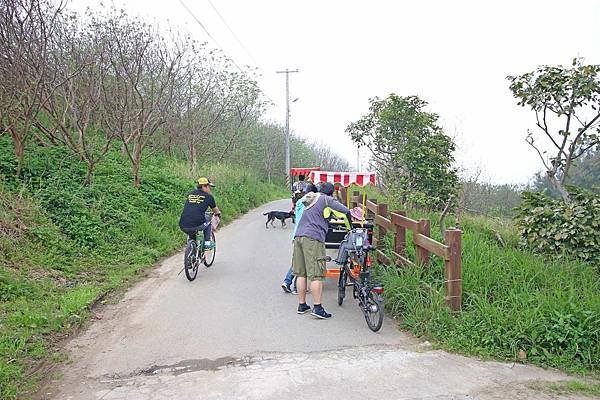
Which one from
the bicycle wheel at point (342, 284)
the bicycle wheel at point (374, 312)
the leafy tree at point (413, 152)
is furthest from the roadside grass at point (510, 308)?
the leafy tree at point (413, 152)

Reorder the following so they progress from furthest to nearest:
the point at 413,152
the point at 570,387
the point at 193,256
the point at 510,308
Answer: the point at 413,152
the point at 193,256
the point at 510,308
the point at 570,387

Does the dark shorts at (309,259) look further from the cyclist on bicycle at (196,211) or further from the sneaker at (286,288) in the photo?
the cyclist on bicycle at (196,211)

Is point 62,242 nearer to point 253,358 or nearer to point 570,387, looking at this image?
point 253,358

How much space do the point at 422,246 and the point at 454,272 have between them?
788 mm

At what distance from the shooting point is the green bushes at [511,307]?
190 inches

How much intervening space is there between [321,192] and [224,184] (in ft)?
45.5

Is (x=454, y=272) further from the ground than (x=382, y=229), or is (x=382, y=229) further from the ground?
(x=382, y=229)

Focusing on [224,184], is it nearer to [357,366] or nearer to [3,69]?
[3,69]

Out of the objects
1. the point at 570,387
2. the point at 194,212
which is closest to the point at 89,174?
the point at 194,212

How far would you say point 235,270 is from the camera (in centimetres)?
905

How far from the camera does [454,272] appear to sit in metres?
5.63

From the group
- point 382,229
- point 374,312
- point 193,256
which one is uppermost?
point 382,229

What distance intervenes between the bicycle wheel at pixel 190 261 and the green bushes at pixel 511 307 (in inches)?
127

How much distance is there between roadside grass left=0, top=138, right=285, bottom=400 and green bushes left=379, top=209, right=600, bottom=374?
4065 mm
